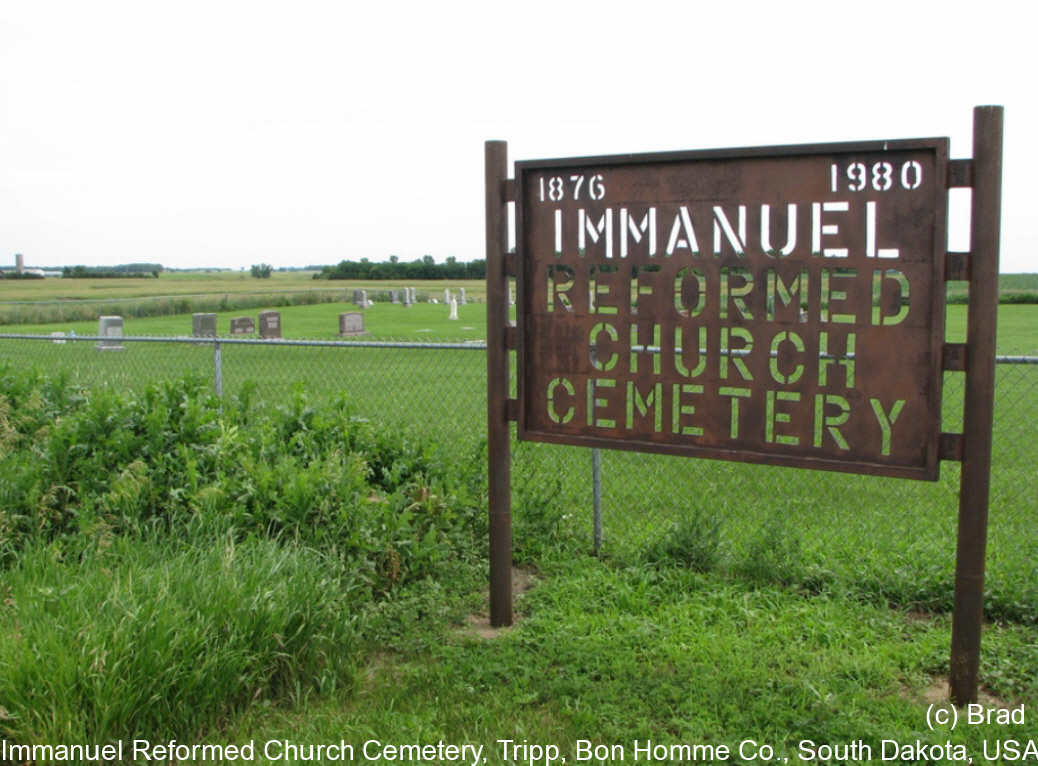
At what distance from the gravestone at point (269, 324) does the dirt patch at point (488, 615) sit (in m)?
22.1

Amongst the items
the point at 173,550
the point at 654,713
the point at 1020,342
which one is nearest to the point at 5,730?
the point at 173,550

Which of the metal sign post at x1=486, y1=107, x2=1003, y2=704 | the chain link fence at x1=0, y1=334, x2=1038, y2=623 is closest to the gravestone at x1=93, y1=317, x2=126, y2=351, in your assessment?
the chain link fence at x1=0, y1=334, x2=1038, y2=623

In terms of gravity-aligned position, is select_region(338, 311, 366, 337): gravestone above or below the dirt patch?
above

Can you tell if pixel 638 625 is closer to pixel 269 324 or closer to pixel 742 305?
pixel 742 305

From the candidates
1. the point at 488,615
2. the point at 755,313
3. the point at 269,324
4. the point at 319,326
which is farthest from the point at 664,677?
the point at 319,326

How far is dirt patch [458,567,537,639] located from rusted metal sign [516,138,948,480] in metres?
0.98

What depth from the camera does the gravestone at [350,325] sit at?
2677 centimetres

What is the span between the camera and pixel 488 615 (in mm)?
4660

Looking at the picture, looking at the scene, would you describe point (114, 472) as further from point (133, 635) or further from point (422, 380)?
point (422, 380)

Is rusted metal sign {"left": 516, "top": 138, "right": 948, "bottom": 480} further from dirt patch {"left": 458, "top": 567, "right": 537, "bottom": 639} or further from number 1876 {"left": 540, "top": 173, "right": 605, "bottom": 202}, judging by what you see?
dirt patch {"left": 458, "top": 567, "right": 537, "bottom": 639}

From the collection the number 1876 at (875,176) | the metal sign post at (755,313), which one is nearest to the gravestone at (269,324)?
the metal sign post at (755,313)

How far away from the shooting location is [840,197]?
3666mm

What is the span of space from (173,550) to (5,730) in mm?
1410

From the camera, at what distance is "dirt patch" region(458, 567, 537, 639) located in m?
4.41
